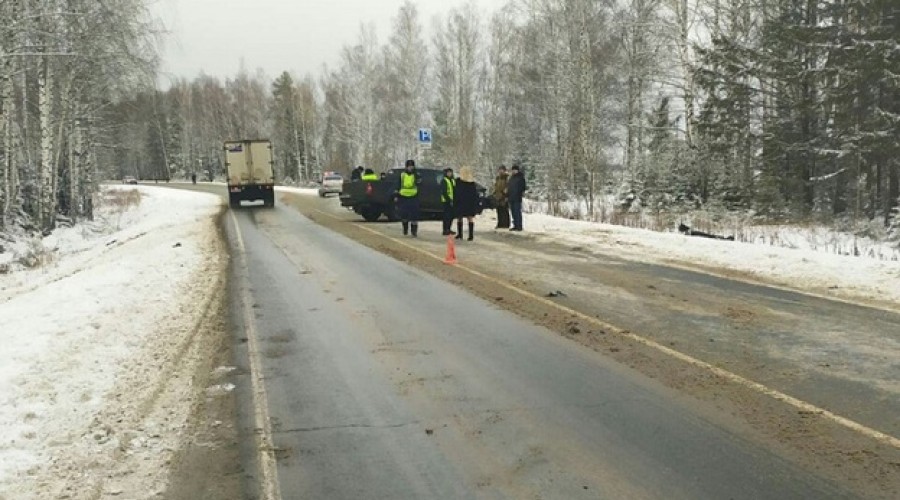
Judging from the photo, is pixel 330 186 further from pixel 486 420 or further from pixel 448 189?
pixel 486 420

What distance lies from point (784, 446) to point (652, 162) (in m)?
27.0

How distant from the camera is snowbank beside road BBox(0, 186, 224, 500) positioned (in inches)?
159

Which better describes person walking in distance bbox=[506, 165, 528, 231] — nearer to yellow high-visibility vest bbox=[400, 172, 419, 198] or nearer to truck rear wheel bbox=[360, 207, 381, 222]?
yellow high-visibility vest bbox=[400, 172, 419, 198]

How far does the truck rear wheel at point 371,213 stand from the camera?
2308cm

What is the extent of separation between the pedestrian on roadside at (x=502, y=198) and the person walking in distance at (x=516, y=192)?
Result: 0.48 metres

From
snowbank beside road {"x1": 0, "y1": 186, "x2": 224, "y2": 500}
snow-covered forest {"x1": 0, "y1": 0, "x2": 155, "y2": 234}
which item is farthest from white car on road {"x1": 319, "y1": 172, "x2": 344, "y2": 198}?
snowbank beside road {"x1": 0, "y1": 186, "x2": 224, "y2": 500}

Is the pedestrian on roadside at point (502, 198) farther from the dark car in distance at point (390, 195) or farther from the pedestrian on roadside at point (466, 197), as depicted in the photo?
the pedestrian on roadside at point (466, 197)

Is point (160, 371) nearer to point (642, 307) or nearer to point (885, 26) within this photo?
point (642, 307)

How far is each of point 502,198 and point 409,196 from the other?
3.13 metres

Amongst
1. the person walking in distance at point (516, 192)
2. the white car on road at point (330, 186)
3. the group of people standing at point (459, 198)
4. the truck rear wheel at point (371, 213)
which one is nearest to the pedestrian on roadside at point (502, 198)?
the group of people standing at point (459, 198)

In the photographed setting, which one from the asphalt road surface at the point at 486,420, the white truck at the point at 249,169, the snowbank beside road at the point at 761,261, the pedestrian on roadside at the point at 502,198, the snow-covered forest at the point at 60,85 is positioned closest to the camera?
the asphalt road surface at the point at 486,420

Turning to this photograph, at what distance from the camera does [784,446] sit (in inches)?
164

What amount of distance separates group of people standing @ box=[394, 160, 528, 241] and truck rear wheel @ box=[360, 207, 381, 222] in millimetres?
4539

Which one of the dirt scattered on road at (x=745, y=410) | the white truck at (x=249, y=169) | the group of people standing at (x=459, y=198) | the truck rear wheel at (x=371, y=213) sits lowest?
the dirt scattered on road at (x=745, y=410)
